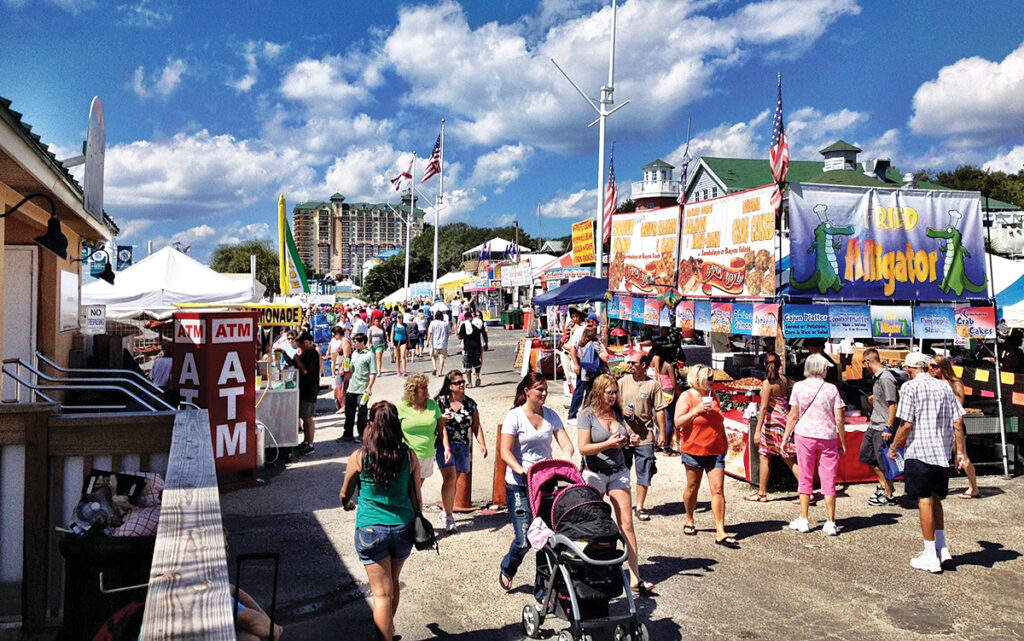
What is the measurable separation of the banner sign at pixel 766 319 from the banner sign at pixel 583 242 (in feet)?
51.0

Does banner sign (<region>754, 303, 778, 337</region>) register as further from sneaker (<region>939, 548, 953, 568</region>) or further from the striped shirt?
sneaker (<region>939, 548, 953, 568</region>)

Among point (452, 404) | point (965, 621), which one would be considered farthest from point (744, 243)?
point (965, 621)

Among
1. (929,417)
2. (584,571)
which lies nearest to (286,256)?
(584,571)

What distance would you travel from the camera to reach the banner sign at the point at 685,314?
39.6 feet

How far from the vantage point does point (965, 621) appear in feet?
17.2

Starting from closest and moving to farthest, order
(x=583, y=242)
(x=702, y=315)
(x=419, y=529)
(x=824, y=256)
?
(x=419, y=529), (x=824, y=256), (x=702, y=315), (x=583, y=242)

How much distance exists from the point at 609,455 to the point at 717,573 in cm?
152

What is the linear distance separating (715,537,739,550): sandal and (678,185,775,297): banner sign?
165 inches

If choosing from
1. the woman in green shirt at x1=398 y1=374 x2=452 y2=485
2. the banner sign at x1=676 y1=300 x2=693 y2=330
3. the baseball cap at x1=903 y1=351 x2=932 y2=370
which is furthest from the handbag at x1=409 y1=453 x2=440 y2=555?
the banner sign at x1=676 y1=300 x2=693 y2=330

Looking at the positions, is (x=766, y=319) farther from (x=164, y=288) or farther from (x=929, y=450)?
(x=164, y=288)

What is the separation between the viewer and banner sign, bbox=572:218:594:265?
25.7 meters

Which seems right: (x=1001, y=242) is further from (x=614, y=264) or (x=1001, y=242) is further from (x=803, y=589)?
(x=803, y=589)

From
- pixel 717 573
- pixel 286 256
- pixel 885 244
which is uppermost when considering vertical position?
pixel 286 256

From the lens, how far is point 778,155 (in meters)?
10.2
